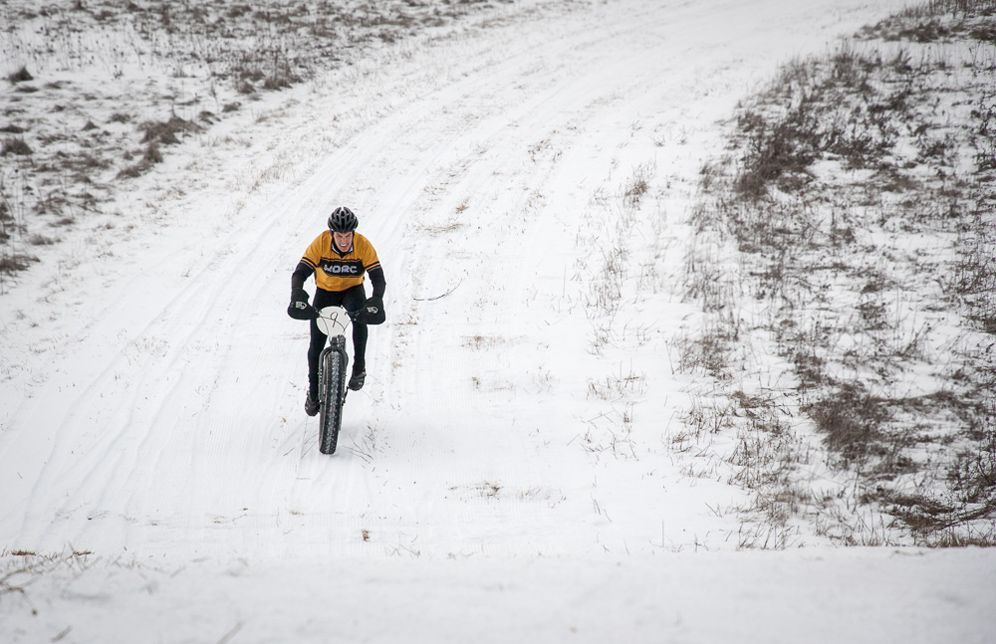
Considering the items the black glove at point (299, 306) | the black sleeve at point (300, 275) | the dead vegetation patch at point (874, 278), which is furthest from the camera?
the black sleeve at point (300, 275)

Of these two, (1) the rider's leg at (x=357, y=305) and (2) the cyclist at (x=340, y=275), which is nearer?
(2) the cyclist at (x=340, y=275)

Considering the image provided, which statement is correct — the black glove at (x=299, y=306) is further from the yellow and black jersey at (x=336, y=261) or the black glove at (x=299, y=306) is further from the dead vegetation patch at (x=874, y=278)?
the dead vegetation patch at (x=874, y=278)

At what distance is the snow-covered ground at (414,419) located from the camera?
3498 mm

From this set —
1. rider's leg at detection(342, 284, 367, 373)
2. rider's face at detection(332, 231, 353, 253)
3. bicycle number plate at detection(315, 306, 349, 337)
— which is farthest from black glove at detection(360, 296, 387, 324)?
rider's face at detection(332, 231, 353, 253)

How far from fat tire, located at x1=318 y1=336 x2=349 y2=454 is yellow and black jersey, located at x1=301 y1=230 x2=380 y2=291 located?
68 centimetres

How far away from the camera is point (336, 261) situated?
6199 mm

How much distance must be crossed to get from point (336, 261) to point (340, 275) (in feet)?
0.52

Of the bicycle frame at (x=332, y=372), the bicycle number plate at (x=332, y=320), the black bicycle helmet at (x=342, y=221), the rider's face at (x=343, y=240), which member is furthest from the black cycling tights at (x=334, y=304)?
the black bicycle helmet at (x=342, y=221)

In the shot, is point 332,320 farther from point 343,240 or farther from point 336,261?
point 343,240

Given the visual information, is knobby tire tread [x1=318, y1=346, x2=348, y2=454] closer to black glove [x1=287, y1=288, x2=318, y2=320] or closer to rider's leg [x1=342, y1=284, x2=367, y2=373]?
rider's leg [x1=342, y1=284, x2=367, y2=373]

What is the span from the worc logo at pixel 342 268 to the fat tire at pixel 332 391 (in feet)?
2.39

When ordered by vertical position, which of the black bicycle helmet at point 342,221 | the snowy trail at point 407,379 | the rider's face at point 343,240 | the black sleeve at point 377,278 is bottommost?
the snowy trail at point 407,379

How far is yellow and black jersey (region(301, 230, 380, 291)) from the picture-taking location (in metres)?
6.12

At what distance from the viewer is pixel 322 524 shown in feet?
17.2
